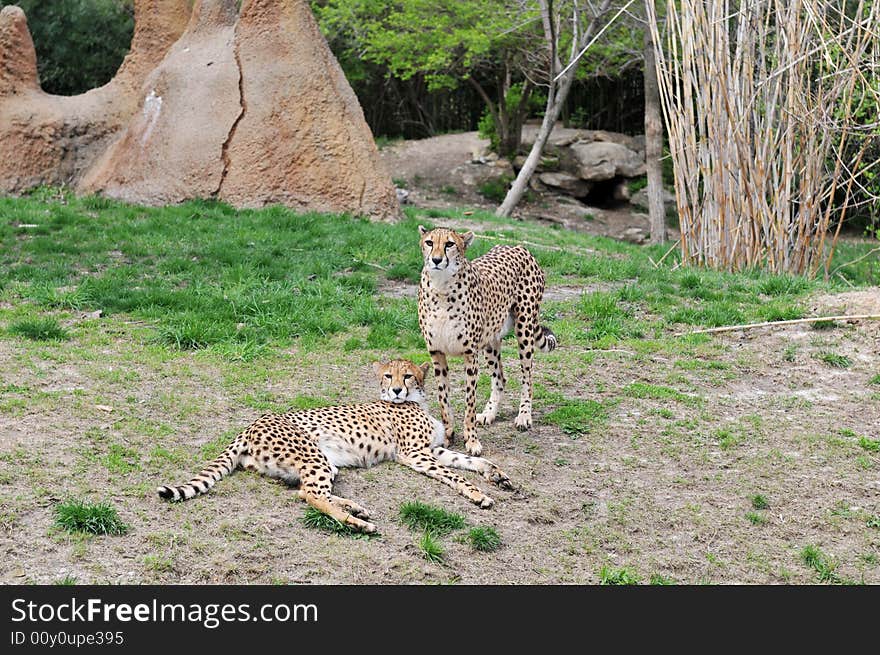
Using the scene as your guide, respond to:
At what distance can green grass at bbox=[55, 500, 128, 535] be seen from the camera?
397 cm

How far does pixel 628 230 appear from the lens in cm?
1736

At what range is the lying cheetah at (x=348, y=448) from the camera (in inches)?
172

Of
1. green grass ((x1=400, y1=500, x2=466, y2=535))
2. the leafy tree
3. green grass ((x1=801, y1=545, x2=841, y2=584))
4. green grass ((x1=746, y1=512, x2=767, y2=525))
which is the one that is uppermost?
the leafy tree

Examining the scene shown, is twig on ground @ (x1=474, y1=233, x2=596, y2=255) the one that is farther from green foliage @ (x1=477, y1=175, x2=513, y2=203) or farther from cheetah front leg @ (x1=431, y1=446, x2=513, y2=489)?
green foliage @ (x1=477, y1=175, x2=513, y2=203)

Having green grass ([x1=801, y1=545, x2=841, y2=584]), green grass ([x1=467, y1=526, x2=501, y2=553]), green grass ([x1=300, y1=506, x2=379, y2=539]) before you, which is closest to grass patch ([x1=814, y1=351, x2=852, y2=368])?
green grass ([x1=801, y1=545, x2=841, y2=584])

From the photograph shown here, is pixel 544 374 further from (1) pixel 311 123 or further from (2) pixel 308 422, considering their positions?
(1) pixel 311 123

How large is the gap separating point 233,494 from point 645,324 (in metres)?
4.35

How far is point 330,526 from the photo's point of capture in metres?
4.18

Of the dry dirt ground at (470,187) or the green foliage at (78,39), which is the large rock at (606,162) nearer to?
the dry dirt ground at (470,187)

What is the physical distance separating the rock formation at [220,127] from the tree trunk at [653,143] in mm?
4666

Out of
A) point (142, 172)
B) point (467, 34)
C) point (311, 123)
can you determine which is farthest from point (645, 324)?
point (467, 34)

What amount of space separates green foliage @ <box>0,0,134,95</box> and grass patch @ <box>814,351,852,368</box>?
14860 millimetres

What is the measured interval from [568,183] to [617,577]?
1522cm

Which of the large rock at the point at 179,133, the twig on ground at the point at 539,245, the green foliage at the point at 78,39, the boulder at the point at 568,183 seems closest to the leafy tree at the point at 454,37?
the boulder at the point at 568,183
